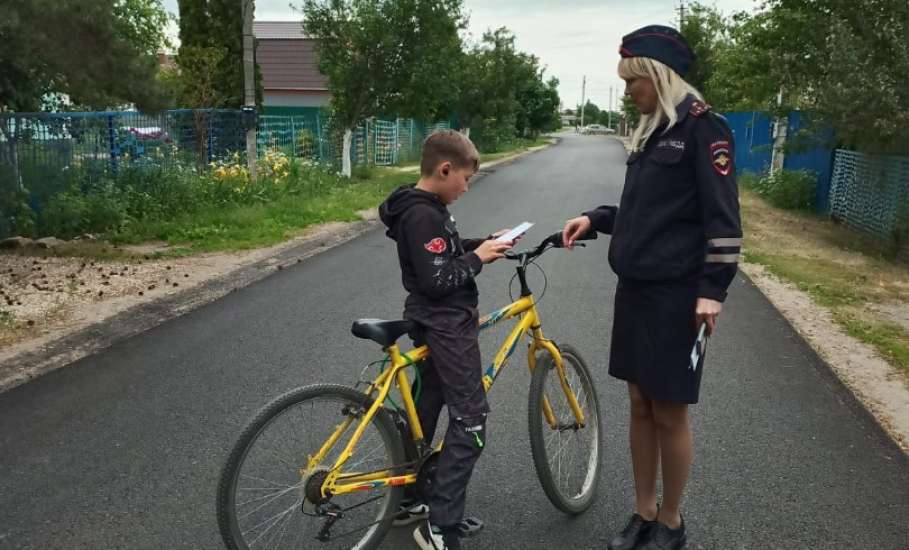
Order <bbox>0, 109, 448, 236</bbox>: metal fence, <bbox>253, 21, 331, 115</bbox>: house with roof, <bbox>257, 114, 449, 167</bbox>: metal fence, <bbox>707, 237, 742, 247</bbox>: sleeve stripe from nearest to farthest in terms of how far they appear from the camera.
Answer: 1. <bbox>707, 237, 742, 247</bbox>: sleeve stripe
2. <bbox>0, 109, 448, 236</bbox>: metal fence
3. <bbox>257, 114, 449, 167</bbox>: metal fence
4. <bbox>253, 21, 331, 115</bbox>: house with roof

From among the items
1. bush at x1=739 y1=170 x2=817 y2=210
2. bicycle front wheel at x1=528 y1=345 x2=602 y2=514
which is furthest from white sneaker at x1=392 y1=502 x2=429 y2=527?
bush at x1=739 y1=170 x2=817 y2=210

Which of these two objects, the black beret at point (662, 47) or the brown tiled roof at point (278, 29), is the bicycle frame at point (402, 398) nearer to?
the black beret at point (662, 47)

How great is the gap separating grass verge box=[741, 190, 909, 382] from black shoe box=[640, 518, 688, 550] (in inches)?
125

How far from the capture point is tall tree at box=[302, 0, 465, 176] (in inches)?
A: 762

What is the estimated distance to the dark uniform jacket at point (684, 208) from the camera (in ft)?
8.79

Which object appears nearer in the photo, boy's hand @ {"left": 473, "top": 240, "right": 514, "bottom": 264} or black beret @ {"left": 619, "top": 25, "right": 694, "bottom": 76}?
black beret @ {"left": 619, "top": 25, "right": 694, "bottom": 76}

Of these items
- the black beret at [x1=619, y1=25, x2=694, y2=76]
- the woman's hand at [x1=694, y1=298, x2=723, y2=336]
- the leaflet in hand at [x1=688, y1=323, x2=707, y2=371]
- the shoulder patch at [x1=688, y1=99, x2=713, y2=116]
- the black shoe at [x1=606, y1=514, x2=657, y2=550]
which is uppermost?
the black beret at [x1=619, y1=25, x2=694, y2=76]

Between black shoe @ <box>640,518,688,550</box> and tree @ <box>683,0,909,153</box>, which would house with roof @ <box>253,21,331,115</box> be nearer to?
tree @ <box>683,0,909,153</box>

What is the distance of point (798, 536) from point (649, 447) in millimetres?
751

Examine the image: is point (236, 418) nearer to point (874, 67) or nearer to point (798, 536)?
point (798, 536)

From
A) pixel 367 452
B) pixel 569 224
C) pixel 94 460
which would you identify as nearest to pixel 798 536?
pixel 569 224

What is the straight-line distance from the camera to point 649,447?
3197 mm

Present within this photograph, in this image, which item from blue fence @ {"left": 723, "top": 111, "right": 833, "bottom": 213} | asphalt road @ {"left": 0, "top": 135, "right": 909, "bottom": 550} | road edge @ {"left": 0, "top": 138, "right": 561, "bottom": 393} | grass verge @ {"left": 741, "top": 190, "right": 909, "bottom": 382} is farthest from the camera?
blue fence @ {"left": 723, "top": 111, "right": 833, "bottom": 213}

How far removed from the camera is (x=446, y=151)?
283 centimetres
